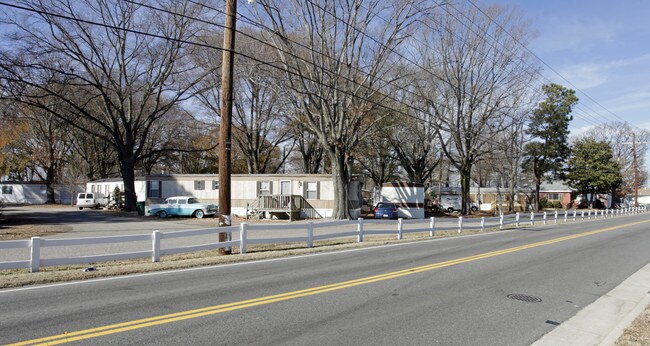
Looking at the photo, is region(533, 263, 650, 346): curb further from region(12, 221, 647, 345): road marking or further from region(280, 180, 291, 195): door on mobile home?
region(280, 180, 291, 195): door on mobile home

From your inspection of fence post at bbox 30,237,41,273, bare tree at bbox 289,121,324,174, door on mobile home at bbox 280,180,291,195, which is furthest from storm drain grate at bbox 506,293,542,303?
bare tree at bbox 289,121,324,174

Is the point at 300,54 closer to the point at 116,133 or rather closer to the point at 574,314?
the point at 116,133

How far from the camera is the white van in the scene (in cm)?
4528

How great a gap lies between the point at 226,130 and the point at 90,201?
122 feet

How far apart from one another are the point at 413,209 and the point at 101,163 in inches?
1705

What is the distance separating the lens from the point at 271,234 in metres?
21.6

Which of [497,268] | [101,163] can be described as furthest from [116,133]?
[497,268]

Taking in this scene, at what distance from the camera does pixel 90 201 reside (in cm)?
4553

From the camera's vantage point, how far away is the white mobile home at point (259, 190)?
35.0 metres

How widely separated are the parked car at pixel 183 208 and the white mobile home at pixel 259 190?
3.01 metres

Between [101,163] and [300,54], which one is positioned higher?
[300,54]

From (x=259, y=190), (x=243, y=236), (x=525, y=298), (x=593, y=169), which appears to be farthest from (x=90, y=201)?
(x=593, y=169)

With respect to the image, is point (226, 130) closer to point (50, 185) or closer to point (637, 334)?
point (637, 334)

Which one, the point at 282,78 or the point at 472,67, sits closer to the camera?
the point at 282,78
